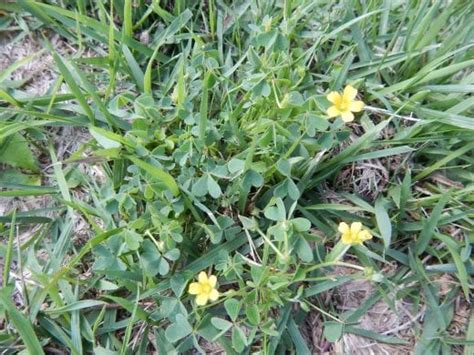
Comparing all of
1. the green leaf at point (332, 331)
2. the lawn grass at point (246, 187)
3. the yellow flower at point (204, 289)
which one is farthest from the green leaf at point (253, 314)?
the green leaf at point (332, 331)

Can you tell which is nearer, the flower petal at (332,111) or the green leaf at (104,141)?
the flower petal at (332,111)

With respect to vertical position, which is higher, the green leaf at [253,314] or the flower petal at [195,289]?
the flower petal at [195,289]

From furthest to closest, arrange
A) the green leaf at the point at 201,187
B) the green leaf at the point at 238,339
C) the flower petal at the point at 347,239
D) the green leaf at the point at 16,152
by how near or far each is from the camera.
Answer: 1. the green leaf at the point at 16,152
2. the green leaf at the point at 201,187
3. the green leaf at the point at 238,339
4. the flower petal at the point at 347,239

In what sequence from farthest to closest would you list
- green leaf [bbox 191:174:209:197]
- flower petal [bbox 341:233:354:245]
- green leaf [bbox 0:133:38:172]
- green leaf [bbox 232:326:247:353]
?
green leaf [bbox 0:133:38:172], green leaf [bbox 191:174:209:197], green leaf [bbox 232:326:247:353], flower petal [bbox 341:233:354:245]

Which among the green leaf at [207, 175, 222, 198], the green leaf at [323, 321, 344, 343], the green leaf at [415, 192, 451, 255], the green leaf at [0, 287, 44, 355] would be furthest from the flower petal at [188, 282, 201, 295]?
the green leaf at [415, 192, 451, 255]

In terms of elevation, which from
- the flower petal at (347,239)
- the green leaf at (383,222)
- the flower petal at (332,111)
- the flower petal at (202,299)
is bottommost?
the green leaf at (383,222)

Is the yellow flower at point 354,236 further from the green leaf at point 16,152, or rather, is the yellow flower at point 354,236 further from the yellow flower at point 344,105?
the green leaf at point 16,152

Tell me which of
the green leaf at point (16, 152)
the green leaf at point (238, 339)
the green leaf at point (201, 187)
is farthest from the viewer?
the green leaf at point (16, 152)

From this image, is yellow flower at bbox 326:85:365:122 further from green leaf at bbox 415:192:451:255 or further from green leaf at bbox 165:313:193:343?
green leaf at bbox 165:313:193:343

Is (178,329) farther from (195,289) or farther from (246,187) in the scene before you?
(246,187)
